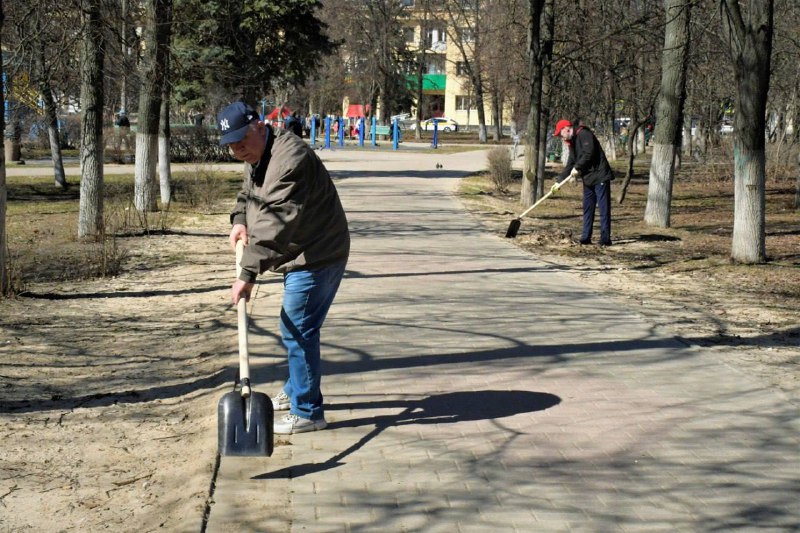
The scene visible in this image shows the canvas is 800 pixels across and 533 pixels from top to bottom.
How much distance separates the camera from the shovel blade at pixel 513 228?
572 inches

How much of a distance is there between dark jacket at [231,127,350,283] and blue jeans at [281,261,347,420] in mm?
74

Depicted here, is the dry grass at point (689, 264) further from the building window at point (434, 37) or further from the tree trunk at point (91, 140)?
the building window at point (434, 37)

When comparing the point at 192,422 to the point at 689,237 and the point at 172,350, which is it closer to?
the point at 172,350

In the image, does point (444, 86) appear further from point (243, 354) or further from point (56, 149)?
point (243, 354)

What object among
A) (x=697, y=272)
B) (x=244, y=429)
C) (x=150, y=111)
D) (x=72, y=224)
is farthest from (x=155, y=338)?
(x=150, y=111)

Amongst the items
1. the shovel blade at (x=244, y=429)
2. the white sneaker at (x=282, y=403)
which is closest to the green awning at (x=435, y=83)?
the white sneaker at (x=282, y=403)

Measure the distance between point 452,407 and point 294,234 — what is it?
163 centimetres

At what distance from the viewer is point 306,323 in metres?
5.23

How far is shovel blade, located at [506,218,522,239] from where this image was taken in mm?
14533

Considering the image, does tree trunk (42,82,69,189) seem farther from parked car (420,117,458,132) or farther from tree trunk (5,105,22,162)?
parked car (420,117,458,132)

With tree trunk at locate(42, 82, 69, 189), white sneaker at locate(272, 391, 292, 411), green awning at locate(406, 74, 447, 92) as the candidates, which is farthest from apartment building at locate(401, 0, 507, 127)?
white sneaker at locate(272, 391, 292, 411)

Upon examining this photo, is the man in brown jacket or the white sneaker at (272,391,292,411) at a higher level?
the man in brown jacket

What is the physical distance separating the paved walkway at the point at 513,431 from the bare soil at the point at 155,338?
15.1 inches

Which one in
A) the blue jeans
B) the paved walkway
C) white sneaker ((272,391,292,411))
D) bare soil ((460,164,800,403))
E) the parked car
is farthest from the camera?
the parked car
